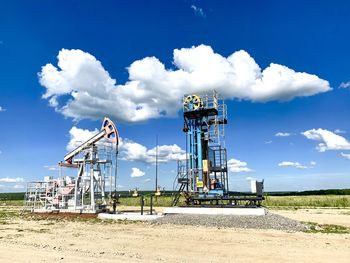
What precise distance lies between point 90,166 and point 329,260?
15.4m

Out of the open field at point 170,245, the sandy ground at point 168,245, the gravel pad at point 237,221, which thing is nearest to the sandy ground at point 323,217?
the gravel pad at point 237,221

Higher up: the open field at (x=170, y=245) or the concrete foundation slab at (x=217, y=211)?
the concrete foundation slab at (x=217, y=211)

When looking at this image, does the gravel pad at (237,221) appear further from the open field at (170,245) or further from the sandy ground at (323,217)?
the sandy ground at (323,217)

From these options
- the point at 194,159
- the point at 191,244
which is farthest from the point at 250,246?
the point at 194,159

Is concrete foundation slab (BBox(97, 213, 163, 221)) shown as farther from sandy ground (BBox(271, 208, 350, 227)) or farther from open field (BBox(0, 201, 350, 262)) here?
sandy ground (BBox(271, 208, 350, 227))

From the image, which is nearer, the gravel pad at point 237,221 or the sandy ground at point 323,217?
the gravel pad at point 237,221

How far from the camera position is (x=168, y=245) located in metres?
10.6

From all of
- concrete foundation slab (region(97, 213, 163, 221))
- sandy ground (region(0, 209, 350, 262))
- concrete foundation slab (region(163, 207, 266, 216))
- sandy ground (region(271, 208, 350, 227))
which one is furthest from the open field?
sandy ground (region(271, 208, 350, 227))

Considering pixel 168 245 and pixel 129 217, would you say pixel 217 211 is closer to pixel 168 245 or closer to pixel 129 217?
pixel 129 217

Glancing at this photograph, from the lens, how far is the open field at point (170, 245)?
8.67m

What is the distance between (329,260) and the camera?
8.45m

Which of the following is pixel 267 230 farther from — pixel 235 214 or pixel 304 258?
pixel 304 258

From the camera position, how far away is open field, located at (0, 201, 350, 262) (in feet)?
28.5

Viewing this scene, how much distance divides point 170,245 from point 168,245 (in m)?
0.07
